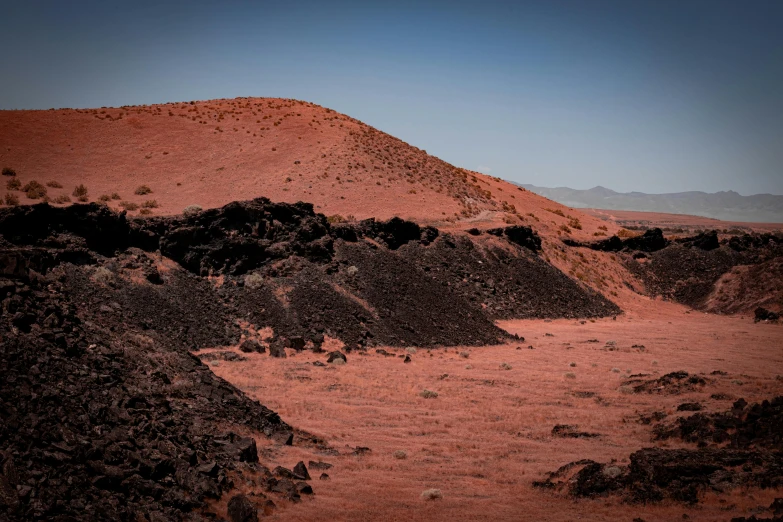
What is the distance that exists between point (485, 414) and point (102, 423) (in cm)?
1226

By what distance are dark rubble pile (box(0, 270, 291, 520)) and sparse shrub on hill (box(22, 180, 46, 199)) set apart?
103 feet

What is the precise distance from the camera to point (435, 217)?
167 feet

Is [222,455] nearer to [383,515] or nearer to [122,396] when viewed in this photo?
[122,396]

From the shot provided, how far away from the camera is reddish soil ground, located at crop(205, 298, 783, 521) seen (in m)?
12.1

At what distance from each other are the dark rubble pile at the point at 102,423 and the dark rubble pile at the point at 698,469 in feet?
24.1

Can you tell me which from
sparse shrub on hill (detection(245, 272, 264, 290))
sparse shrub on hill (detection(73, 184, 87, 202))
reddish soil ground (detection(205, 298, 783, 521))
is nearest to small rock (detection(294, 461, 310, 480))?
reddish soil ground (detection(205, 298, 783, 521))

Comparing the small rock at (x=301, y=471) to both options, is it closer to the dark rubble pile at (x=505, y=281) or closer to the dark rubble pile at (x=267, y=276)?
the dark rubble pile at (x=267, y=276)

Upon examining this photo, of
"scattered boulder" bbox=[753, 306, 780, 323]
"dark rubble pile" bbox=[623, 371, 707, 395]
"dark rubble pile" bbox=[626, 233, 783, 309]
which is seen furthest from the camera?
"dark rubble pile" bbox=[626, 233, 783, 309]

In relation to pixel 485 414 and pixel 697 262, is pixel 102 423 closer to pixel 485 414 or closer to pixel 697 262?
pixel 485 414

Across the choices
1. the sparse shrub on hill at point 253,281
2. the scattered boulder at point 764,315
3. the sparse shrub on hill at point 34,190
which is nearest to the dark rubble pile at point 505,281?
the scattered boulder at point 764,315

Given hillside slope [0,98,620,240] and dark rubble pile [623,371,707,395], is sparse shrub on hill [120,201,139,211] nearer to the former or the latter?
hillside slope [0,98,620,240]

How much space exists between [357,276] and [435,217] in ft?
A: 61.5

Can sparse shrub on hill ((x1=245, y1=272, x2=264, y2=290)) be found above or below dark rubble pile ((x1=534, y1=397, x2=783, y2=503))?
above

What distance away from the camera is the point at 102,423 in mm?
11250
